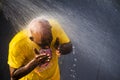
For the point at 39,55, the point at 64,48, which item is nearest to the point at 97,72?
the point at 64,48

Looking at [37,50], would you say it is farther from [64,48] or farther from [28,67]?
[64,48]

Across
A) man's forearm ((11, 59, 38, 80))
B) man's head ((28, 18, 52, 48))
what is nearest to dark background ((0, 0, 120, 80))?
man's head ((28, 18, 52, 48))

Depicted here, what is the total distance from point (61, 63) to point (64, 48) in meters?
2.75

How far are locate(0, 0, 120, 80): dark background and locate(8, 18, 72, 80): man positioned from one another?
2.19 metres

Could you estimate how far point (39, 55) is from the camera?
4.68 m

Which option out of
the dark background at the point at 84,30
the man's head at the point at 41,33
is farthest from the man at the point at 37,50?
the dark background at the point at 84,30

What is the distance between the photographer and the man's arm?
4.68 metres

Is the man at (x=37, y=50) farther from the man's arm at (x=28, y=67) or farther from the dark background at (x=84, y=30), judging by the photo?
the dark background at (x=84, y=30)

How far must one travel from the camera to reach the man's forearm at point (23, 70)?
481 cm

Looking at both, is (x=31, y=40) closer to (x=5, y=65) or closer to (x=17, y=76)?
(x=17, y=76)

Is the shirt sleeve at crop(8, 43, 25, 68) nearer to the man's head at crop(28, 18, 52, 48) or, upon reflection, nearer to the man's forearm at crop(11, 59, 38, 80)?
the man's forearm at crop(11, 59, 38, 80)

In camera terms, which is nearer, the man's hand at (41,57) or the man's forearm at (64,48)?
the man's hand at (41,57)

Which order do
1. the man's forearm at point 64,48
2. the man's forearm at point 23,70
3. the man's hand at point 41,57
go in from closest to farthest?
the man's hand at point 41,57
the man's forearm at point 23,70
the man's forearm at point 64,48

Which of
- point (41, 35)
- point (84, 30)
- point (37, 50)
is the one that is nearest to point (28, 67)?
point (37, 50)
